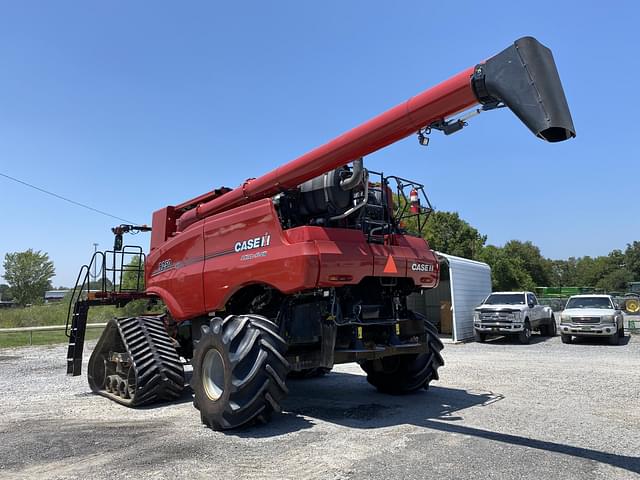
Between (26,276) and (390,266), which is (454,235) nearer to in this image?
(390,266)

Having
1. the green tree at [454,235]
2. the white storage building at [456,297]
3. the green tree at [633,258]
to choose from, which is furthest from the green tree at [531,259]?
the white storage building at [456,297]

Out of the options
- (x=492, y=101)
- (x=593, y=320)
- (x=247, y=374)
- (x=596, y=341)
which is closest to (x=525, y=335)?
(x=593, y=320)

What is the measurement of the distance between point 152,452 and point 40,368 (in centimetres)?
974

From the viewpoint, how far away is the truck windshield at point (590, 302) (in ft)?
61.4

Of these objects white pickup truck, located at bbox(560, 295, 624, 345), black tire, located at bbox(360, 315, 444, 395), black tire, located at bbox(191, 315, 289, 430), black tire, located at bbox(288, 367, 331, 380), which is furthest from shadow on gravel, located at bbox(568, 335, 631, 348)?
black tire, located at bbox(191, 315, 289, 430)

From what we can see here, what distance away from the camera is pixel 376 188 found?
7.85 meters

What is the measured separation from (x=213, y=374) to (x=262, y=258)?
166 cm

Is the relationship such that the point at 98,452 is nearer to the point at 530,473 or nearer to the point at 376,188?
the point at 530,473

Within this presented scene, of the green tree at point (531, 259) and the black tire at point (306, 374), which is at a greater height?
the green tree at point (531, 259)

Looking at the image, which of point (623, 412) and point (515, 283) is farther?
point (515, 283)

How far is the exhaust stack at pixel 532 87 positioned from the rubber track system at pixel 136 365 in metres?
6.15

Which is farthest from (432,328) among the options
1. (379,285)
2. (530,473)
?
(530,473)

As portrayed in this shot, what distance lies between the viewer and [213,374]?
695cm

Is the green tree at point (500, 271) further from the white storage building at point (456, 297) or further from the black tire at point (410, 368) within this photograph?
the black tire at point (410, 368)
